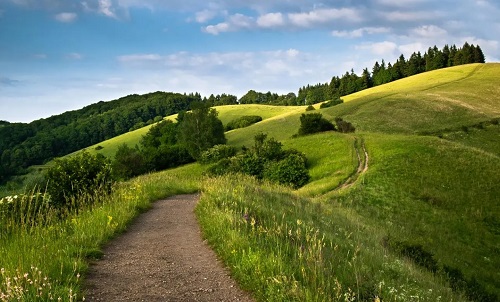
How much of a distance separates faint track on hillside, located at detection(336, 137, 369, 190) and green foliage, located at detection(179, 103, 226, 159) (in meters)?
34.8

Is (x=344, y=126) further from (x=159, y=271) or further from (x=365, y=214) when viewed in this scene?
(x=159, y=271)

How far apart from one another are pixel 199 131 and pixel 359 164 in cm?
4414

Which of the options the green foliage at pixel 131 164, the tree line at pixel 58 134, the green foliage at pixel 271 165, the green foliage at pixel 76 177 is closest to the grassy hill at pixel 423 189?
the green foliage at pixel 271 165

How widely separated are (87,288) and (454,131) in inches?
2643

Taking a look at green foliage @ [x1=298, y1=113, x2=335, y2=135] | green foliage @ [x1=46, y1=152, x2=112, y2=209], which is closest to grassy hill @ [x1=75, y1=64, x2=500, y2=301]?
green foliage @ [x1=46, y1=152, x2=112, y2=209]

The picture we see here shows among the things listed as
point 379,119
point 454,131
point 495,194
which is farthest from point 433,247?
point 379,119

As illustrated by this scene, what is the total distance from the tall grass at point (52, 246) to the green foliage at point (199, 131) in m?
64.9

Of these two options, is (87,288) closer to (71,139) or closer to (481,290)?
(481,290)

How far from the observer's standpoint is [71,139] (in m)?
155

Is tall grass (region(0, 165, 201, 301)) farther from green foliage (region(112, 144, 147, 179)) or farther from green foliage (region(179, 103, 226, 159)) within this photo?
green foliage (region(179, 103, 226, 159))

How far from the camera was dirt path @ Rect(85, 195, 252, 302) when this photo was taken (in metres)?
6.51

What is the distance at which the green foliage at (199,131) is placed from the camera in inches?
3137

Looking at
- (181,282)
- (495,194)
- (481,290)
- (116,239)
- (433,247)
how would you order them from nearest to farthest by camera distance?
1. (181,282)
2. (116,239)
3. (481,290)
4. (433,247)
5. (495,194)

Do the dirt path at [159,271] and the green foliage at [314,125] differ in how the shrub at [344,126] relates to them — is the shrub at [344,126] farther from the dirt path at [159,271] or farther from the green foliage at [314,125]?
the dirt path at [159,271]
